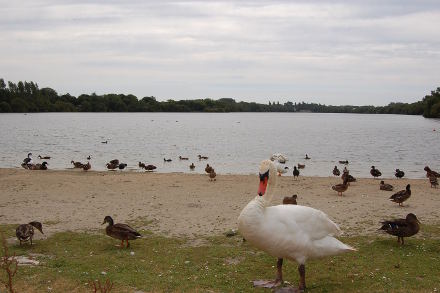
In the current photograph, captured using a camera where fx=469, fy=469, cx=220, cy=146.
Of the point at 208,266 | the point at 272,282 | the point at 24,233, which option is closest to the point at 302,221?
the point at 272,282

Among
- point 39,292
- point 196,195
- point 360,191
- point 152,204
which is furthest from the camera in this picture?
point 360,191

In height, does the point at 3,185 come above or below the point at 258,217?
below

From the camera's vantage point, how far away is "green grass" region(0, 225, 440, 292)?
841cm

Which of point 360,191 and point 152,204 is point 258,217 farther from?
point 360,191

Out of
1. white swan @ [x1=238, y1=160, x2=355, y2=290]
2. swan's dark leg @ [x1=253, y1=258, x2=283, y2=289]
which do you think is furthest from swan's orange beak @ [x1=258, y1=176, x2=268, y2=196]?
swan's dark leg @ [x1=253, y1=258, x2=283, y2=289]

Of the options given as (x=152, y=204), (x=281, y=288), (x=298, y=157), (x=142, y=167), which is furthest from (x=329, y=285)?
(x=298, y=157)

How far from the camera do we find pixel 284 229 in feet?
26.9

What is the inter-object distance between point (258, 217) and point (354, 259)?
3265mm

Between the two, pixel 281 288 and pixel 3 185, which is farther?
pixel 3 185

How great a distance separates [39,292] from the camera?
26.3 ft

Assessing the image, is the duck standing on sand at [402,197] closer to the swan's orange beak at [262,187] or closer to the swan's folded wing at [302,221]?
the swan's folded wing at [302,221]

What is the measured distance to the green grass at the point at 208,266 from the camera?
841 cm

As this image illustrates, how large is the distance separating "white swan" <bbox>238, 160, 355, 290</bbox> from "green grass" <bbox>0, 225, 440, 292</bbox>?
69 centimetres

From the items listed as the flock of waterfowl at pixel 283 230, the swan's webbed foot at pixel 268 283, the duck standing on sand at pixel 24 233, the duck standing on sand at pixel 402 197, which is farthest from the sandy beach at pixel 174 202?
the flock of waterfowl at pixel 283 230
